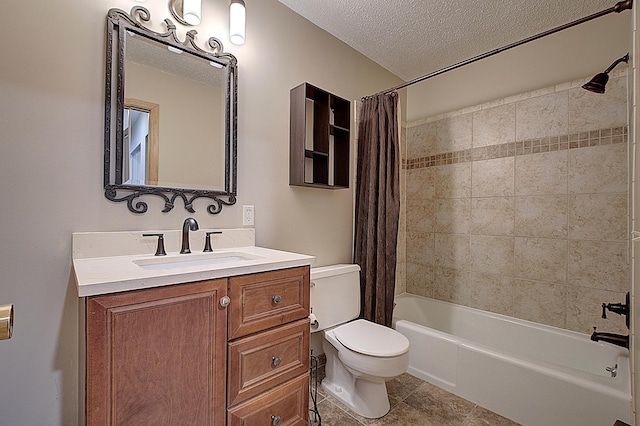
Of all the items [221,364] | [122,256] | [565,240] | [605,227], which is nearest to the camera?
[221,364]

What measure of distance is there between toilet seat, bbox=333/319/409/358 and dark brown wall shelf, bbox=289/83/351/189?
0.93m

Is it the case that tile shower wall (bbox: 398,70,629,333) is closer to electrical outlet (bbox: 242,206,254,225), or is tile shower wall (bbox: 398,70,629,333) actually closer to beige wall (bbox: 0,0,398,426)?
electrical outlet (bbox: 242,206,254,225)

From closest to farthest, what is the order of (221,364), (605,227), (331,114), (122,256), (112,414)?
(112,414), (221,364), (122,256), (605,227), (331,114)

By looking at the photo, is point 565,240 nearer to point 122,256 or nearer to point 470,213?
point 470,213

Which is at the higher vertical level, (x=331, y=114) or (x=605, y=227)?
(x=331, y=114)

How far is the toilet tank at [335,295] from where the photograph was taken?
5.98ft

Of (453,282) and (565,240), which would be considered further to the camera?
(453,282)

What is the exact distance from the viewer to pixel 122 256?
4.16 ft

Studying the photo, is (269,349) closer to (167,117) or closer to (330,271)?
(330,271)

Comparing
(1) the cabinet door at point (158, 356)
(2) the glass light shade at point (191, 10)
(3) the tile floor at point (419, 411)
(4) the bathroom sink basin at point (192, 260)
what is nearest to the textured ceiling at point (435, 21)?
(2) the glass light shade at point (191, 10)

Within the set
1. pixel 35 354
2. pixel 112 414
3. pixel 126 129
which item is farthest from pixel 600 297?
pixel 35 354

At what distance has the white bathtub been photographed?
1414 mm

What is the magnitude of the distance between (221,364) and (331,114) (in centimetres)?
170

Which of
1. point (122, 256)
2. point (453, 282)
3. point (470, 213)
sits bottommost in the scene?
point (453, 282)
